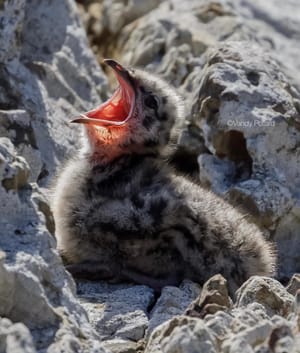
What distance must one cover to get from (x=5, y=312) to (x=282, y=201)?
9.36 ft

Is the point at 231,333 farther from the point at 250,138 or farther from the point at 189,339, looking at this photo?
the point at 250,138

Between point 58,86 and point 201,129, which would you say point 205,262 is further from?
point 58,86

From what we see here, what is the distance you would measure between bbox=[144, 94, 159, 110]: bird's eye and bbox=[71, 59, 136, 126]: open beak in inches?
3.2

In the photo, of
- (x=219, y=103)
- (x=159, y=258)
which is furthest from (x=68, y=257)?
(x=219, y=103)

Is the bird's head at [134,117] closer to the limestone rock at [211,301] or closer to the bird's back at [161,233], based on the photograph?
the bird's back at [161,233]

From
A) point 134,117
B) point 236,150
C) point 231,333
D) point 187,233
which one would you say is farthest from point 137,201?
point 231,333

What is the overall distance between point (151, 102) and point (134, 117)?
0.16 m

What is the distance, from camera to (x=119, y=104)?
7.47 m

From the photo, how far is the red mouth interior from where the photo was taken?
7277mm

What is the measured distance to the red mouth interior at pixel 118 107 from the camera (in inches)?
287

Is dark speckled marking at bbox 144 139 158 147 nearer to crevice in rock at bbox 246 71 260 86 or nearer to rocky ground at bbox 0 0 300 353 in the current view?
rocky ground at bbox 0 0 300 353

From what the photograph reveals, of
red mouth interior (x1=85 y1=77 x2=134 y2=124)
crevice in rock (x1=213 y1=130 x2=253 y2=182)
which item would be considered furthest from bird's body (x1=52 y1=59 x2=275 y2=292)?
crevice in rock (x1=213 y1=130 x2=253 y2=182)

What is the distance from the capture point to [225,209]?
21.7ft

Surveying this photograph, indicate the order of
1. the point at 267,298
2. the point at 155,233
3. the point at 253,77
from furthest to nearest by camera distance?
1. the point at 253,77
2. the point at 155,233
3. the point at 267,298
